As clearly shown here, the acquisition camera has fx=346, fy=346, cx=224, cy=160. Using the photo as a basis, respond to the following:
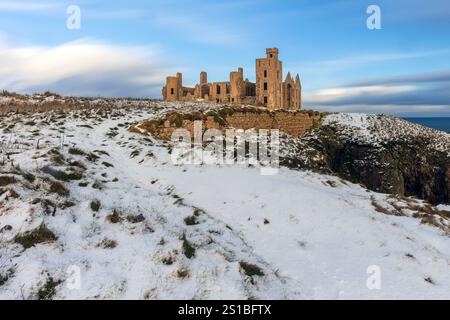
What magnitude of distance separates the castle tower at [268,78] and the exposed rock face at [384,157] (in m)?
14.2

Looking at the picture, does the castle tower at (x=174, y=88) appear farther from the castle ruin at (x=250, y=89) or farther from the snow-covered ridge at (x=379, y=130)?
the snow-covered ridge at (x=379, y=130)

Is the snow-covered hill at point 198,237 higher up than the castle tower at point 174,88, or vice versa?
the castle tower at point 174,88

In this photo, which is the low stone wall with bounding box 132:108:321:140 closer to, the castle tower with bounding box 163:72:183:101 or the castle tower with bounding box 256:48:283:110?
the castle tower with bounding box 256:48:283:110

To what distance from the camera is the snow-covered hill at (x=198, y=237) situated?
796cm

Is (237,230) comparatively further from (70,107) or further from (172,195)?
(70,107)

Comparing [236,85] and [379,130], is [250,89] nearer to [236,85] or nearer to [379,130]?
[236,85]

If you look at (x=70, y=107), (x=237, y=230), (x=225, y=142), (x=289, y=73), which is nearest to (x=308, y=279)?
(x=237, y=230)

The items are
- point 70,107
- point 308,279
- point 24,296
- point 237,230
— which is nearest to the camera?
point 24,296

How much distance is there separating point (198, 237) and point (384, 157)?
4493 centimetres

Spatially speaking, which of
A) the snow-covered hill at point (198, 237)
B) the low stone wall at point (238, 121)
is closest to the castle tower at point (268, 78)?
the low stone wall at point (238, 121)

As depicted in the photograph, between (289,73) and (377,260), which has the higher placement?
(289,73)

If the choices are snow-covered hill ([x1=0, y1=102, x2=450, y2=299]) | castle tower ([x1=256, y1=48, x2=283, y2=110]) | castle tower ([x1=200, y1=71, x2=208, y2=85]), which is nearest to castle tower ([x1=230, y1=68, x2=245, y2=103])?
castle tower ([x1=256, y1=48, x2=283, y2=110])
